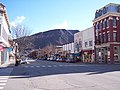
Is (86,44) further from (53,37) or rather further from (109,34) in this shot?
(53,37)

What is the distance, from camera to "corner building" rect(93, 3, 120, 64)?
51.4 m

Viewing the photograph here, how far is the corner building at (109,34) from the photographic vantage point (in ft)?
169

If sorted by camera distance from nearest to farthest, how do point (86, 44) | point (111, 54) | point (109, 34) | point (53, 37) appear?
1. point (111, 54)
2. point (109, 34)
3. point (86, 44)
4. point (53, 37)

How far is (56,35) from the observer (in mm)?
180875

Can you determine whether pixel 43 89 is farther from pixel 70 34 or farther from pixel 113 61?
pixel 70 34

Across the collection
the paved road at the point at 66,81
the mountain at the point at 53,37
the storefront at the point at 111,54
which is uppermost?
the mountain at the point at 53,37

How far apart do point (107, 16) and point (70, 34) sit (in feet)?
443

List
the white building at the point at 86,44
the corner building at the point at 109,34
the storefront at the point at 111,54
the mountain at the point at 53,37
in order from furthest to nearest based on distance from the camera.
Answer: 1. the mountain at the point at 53,37
2. the white building at the point at 86,44
3. the corner building at the point at 109,34
4. the storefront at the point at 111,54

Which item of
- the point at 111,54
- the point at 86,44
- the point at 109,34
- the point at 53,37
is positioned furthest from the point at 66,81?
the point at 53,37

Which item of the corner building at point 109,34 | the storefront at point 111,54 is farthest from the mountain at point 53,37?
the storefront at point 111,54

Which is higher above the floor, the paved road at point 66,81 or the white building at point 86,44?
the white building at point 86,44

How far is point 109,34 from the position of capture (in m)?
51.9

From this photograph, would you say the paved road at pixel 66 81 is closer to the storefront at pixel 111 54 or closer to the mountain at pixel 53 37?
the storefront at pixel 111 54

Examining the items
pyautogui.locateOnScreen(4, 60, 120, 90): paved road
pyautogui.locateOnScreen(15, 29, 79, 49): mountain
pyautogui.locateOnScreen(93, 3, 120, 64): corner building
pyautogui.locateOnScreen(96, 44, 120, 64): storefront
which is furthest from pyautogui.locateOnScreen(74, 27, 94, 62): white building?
pyautogui.locateOnScreen(15, 29, 79, 49): mountain
